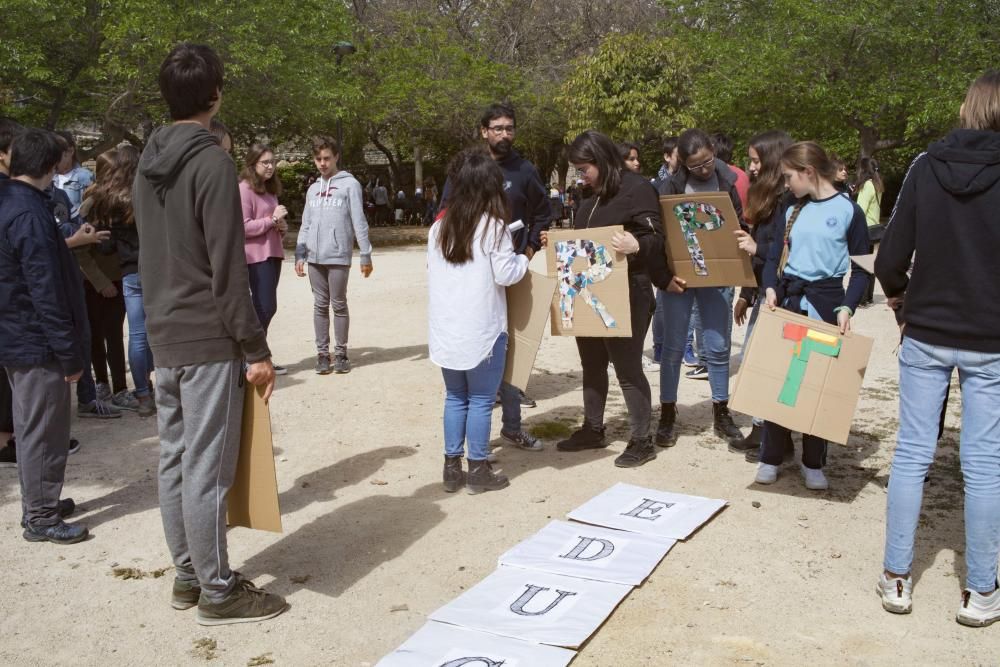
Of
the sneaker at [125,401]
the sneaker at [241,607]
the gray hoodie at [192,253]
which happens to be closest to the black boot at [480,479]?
the sneaker at [241,607]

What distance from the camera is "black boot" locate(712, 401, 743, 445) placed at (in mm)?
6180

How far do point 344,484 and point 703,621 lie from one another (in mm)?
2523

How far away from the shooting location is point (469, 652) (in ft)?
11.4

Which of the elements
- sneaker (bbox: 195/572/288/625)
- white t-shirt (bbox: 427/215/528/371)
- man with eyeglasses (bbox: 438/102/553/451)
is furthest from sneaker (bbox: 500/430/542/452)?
sneaker (bbox: 195/572/288/625)

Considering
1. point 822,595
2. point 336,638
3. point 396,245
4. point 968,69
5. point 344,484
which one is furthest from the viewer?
point 396,245

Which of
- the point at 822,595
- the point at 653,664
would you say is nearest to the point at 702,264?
the point at 822,595

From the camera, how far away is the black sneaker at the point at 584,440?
6.08 m

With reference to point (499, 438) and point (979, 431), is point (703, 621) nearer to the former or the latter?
point (979, 431)

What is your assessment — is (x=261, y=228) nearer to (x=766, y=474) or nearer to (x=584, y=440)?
(x=584, y=440)

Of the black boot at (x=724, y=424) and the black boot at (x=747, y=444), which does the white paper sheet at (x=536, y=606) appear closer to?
the black boot at (x=747, y=444)

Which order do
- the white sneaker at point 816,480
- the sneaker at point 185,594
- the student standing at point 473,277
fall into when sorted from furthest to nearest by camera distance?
the white sneaker at point 816,480
the student standing at point 473,277
the sneaker at point 185,594

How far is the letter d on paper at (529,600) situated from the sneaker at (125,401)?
430cm

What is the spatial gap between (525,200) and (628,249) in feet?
4.30

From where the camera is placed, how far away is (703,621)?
3.79 m
